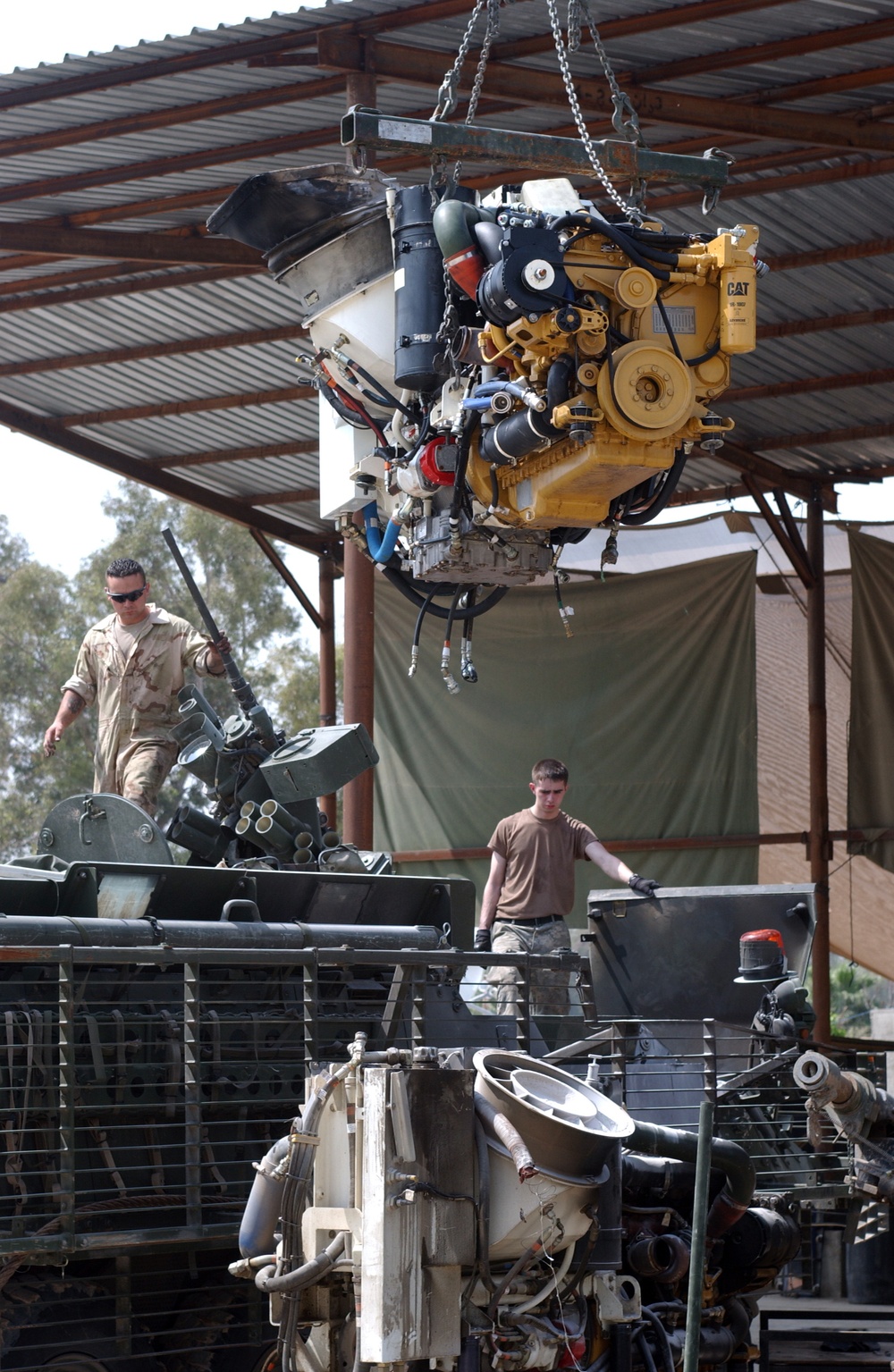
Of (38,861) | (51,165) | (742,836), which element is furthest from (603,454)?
(742,836)

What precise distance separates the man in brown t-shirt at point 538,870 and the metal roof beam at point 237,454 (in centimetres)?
1088

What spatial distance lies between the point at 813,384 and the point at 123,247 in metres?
7.39

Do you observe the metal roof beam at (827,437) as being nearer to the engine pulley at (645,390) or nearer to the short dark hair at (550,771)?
the short dark hair at (550,771)

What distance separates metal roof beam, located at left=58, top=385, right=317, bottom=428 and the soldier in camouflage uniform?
9.71 meters

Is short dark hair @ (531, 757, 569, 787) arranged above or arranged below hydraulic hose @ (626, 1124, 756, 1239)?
above

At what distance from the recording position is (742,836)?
20625 mm

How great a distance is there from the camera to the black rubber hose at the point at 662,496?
7508 mm

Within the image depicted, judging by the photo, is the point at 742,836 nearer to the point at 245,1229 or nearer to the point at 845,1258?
the point at 845,1258

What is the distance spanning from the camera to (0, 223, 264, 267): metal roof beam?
15320mm

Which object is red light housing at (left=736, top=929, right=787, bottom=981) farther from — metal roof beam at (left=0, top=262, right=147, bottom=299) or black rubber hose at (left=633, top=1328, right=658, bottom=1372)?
metal roof beam at (left=0, top=262, right=147, bottom=299)

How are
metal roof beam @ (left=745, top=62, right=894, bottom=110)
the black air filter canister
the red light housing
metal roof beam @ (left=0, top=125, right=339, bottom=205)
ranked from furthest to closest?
metal roof beam @ (left=0, top=125, right=339, bottom=205) < metal roof beam @ (left=745, top=62, right=894, bottom=110) < the red light housing < the black air filter canister

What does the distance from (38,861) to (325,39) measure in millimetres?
7097

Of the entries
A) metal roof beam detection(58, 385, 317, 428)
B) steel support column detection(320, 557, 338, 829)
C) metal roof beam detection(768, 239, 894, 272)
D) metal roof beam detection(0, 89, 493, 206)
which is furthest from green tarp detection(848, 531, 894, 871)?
metal roof beam detection(0, 89, 493, 206)

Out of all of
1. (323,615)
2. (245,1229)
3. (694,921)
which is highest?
(323,615)
